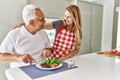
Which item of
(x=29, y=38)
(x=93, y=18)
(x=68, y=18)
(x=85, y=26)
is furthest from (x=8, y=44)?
(x=93, y=18)

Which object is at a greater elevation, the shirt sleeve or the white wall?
the white wall

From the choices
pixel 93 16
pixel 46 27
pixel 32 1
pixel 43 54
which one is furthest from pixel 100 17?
pixel 43 54

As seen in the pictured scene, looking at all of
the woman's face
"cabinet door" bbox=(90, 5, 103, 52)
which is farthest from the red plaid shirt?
"cabinet door" bbox=(90, 5, 103, 52)

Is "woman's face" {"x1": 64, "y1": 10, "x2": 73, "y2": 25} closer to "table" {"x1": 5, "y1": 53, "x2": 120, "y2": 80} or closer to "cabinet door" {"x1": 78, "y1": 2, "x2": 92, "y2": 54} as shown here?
"table" {"x1": 5, "y1": 53, "x2": 120, "y2": 80}

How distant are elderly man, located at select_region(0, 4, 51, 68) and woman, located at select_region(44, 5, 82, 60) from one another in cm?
23

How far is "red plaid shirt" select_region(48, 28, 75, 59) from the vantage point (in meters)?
1.62

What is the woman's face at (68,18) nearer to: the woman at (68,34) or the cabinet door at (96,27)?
the woman at (68,34)

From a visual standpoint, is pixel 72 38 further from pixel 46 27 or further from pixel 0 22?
pixel 0 22

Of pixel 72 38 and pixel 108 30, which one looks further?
pixel 108 30

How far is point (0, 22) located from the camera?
168 cm

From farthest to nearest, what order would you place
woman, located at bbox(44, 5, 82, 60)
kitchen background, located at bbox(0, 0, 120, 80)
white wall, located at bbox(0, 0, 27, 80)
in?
kitchen background, located at bbox(0, 0, 120, 80) → white wall, located at bbox(0, 0, 27, 80) → woman, located at bbox(44, 5, 82, 60)

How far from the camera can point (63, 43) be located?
164 centimetres

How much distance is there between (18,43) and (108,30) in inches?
114

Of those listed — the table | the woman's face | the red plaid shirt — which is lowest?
the table
